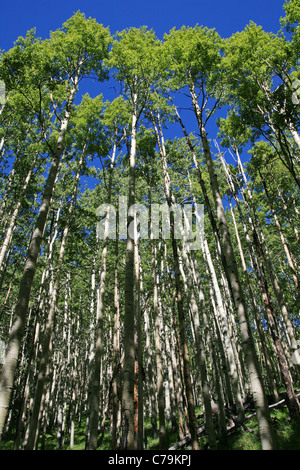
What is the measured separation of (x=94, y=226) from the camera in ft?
43.3

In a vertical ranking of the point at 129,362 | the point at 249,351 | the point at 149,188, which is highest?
the point at 149,188

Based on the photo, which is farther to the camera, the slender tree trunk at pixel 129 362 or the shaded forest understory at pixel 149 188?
the shaded forest understory at pixel 149 188

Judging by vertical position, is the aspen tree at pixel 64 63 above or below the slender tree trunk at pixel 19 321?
above

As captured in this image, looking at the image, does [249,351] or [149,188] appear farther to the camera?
[149,188]

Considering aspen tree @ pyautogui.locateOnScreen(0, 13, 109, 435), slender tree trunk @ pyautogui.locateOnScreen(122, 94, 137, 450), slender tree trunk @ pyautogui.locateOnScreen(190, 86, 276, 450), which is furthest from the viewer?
aspen tree @ pyautogui.locateOnScreen(0, 13, 109, 435)

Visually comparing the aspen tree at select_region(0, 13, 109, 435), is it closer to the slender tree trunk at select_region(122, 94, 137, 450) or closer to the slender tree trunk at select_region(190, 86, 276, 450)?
the slender tree trunk at select_region(122, 94, 137, 450)

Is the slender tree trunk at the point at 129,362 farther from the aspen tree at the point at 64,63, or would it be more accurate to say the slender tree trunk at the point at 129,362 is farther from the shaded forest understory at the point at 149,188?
the aspen tree at the point at 64,63

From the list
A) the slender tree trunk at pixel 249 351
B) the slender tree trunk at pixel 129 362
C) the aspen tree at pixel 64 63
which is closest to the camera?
the slender tree trunk at pixel 249 351

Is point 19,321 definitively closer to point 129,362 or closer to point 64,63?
point 129,362

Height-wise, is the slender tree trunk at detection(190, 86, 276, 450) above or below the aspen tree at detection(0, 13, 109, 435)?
below

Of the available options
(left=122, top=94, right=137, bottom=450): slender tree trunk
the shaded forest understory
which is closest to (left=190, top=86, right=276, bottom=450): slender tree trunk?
the shaded forest understory

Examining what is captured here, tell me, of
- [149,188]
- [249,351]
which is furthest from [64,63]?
[249,351]

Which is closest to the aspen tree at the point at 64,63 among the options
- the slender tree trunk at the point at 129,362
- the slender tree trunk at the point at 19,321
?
the slender tree trunk at the point at 19,321
